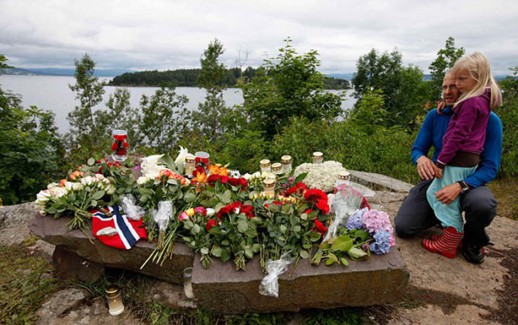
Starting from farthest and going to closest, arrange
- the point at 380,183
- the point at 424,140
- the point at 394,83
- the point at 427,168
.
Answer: the point at 394,83 < the point at 380,183 < the point at 424,140 < the point at 427,168

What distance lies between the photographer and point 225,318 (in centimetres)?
231

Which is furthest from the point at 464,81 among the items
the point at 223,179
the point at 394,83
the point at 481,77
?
the point at 394,83

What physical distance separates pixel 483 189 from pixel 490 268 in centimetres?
74

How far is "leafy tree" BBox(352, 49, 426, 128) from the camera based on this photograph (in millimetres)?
24000

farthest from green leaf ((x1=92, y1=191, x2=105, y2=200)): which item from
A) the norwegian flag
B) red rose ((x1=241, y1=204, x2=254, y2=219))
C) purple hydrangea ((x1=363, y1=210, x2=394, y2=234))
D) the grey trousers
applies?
the grey trousers

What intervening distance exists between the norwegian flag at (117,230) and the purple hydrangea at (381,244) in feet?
5.24

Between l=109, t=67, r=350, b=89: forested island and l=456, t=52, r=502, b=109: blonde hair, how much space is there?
5.23 metres

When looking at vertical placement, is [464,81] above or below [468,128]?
above

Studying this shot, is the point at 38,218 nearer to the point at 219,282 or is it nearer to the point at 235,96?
the point at 219,282

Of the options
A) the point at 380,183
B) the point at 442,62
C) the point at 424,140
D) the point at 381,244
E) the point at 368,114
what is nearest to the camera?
the point at 381,244

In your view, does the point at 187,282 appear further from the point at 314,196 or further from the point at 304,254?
the point at 314,196

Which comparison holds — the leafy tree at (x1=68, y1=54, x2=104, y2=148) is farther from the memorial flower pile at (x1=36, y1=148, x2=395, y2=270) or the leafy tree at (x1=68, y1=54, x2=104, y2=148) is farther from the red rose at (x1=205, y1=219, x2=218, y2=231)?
the red rose at (x1=205, y1=219, x2=218, y2=231)

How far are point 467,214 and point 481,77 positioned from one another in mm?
1118

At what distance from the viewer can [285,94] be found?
7469 millimetres
